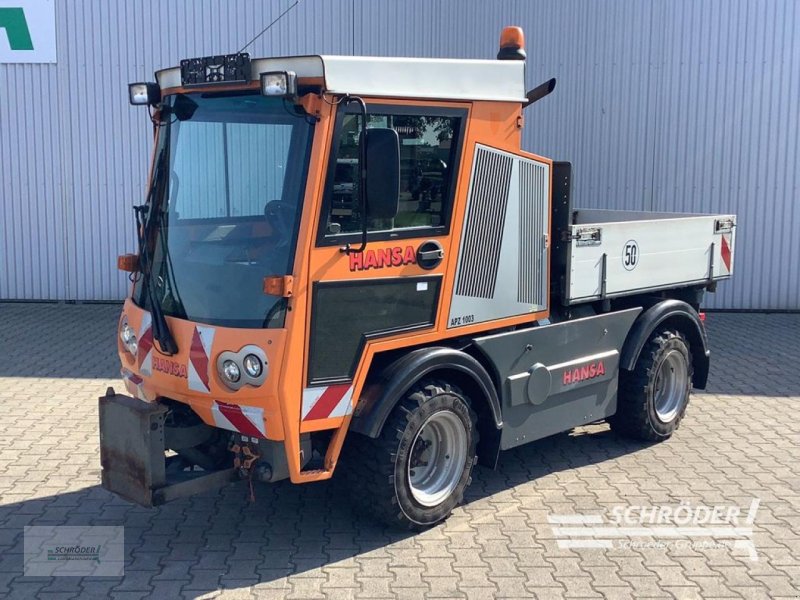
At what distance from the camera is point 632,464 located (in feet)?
20.1

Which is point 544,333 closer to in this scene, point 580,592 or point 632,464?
point 632,464

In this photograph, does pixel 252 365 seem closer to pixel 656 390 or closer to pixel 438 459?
pixel 438 459

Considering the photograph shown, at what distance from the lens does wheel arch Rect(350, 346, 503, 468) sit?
4500 millimetres

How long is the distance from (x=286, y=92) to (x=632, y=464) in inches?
143

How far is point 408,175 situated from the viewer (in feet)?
15.5

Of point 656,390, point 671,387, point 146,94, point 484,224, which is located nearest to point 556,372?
point 484,224

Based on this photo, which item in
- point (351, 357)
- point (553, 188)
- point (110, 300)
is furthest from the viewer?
point (110, 300)

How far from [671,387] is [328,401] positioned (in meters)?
3.43

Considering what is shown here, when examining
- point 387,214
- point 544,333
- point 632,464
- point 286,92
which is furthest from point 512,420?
point 286,92

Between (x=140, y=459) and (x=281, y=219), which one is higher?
(x=281, y=219)

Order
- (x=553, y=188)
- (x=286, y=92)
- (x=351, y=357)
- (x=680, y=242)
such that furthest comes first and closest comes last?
(x=680, y=242)
(x=553, y=188)
(x=351, y=357)
(x=286, y=92)

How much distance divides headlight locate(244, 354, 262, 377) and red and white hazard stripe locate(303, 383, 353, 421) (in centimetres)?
25

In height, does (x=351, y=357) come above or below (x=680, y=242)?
below

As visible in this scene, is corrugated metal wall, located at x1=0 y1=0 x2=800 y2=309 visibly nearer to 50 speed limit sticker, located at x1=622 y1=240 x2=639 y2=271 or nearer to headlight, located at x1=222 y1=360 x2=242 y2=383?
50 speed limit sticker, located at x1=622 y1=240 x2=639 y2=271
